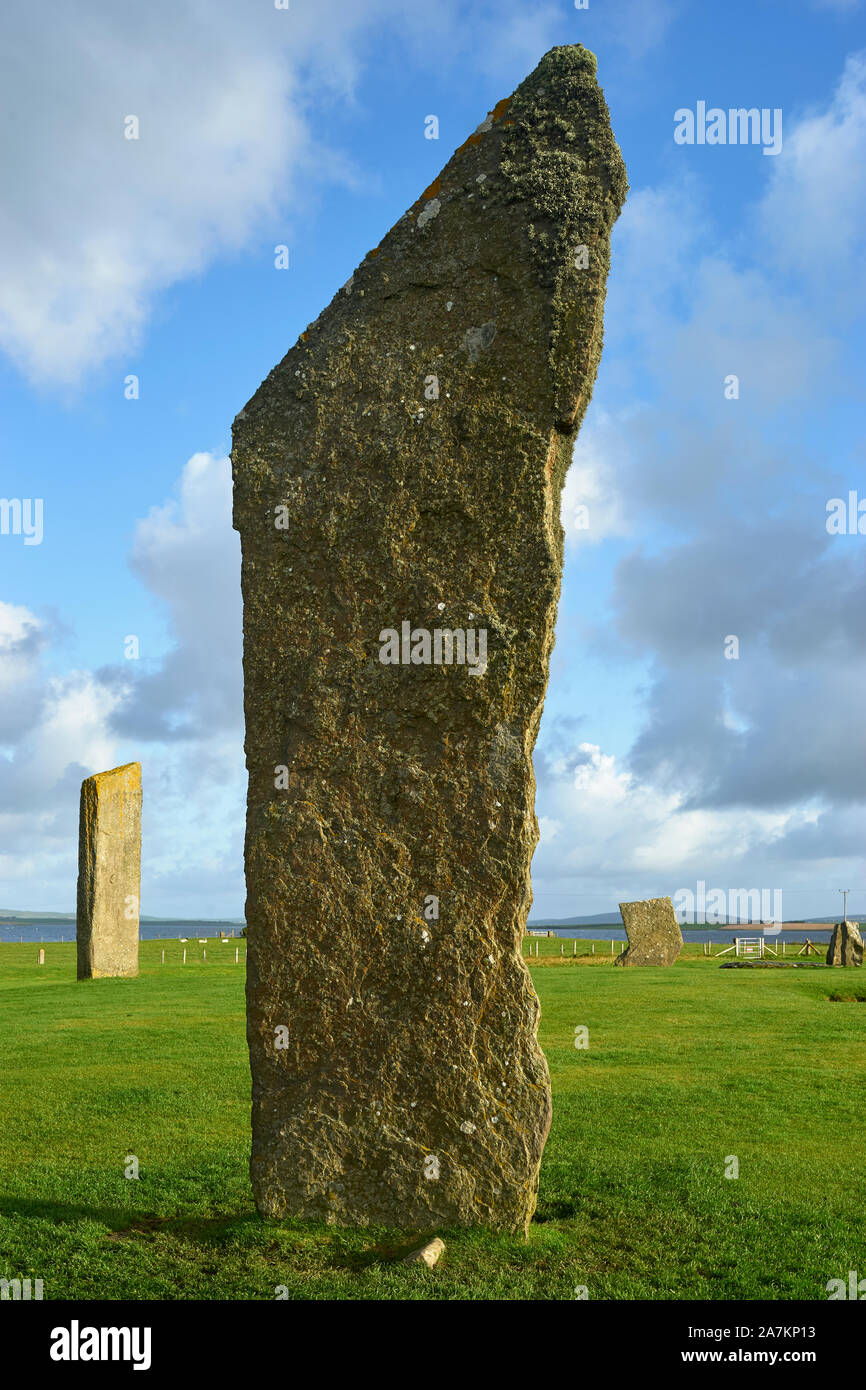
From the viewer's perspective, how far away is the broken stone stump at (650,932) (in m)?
28.2

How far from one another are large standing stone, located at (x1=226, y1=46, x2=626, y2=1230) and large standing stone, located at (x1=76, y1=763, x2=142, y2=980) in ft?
48.2

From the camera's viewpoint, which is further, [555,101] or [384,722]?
[555,101]

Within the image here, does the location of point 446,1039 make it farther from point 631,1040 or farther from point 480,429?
point 631,1040

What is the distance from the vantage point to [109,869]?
66.0ft

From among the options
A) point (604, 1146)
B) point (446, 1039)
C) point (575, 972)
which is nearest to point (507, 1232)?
point (446, 1039)

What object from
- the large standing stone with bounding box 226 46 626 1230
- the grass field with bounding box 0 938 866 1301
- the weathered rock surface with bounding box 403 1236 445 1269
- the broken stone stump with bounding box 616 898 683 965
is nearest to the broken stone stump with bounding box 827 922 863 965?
the broken stone stump with bounding box 616 898 683 965

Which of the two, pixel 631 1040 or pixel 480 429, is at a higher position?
pixel 480 429

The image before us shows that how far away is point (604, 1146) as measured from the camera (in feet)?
26.3

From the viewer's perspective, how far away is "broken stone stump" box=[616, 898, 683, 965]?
28203 mm

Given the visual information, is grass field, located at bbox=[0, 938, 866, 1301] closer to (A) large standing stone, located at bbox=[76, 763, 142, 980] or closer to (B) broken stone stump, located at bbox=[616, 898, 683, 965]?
(A) large standing stone, located at bbox=[76, 763, 142, 980]

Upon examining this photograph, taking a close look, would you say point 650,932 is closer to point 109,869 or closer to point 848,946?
point 848,946
